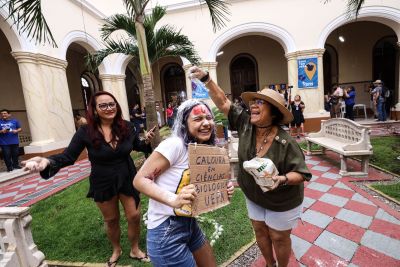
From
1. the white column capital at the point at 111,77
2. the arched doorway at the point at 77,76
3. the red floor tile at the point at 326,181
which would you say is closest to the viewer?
the red floor tile at the point at 326,181

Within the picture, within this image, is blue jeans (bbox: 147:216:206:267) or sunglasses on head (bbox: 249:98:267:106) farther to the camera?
sunglasses on head (bbox: 249:98:267:106)

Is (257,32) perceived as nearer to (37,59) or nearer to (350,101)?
(350,101)

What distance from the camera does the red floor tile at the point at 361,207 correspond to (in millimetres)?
3098

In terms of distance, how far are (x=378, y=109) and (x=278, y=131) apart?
420 inches

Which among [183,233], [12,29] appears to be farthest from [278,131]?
[12,29]

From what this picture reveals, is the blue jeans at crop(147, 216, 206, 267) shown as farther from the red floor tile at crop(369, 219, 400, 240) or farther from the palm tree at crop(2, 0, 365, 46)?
the palm tree at crop(2, 0, 365, 46)

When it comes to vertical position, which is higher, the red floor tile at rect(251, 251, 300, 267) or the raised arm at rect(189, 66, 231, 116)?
the raised arm at rect(189, 66, 231, 116)

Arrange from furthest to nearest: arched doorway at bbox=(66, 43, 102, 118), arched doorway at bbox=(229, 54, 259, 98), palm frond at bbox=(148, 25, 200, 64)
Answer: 1. arched doorway at bbox=(229, 54, 259, 98)
2. arched doorway at bbox=(66, 43, 102, 118)
3. palm frond at bbox=(148, 25, 200, 64)

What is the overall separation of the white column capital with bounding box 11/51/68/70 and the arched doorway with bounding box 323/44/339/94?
12.8 m

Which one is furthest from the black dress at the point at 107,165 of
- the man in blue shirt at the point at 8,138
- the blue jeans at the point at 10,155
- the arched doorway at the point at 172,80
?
the arched doorway at the point at 172,80

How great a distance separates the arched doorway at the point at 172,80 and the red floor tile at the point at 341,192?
10.9 metres

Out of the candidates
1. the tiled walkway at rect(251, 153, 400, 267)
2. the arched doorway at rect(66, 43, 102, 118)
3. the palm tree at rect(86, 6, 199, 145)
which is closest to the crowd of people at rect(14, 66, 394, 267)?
the tiled walkway at rect(251, 153, 400, 267)

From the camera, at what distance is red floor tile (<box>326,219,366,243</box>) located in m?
2.62

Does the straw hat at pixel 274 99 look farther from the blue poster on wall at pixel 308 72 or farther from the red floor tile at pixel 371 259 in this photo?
the blue poster on wall at pixel 308 72
